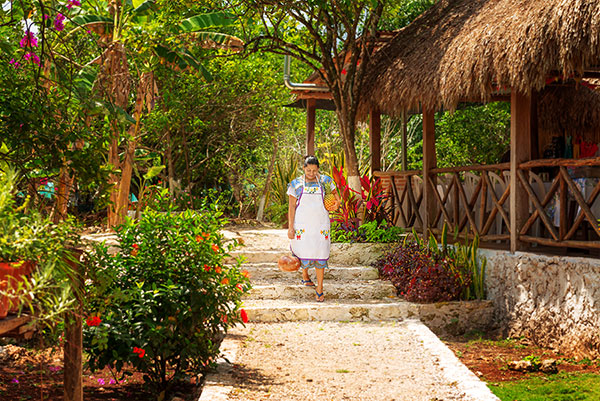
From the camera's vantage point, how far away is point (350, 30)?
1113 centimetres

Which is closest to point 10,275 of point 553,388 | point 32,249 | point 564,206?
point 32,249

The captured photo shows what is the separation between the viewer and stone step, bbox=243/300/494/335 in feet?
24.8

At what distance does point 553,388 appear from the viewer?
5.48 meters

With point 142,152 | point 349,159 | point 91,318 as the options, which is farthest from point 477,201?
point 142,152

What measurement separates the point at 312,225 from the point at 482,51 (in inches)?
107

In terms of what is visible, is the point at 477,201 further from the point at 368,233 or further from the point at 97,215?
the point at 97,215

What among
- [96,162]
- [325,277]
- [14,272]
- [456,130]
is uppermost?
[456,130]

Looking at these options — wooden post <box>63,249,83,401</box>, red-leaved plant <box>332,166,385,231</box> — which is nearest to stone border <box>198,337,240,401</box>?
wooden post <box>63,249,83,401</box>

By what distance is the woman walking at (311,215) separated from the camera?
25.9 ft

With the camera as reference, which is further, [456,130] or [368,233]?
[456,130]

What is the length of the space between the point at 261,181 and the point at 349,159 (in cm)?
603

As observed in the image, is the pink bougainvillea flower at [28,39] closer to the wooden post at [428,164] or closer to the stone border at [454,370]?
the stone border at [454,370]

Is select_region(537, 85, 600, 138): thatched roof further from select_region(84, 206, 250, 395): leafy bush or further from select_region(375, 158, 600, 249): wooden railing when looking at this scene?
select_region(84, 206, 250, 395): leafy bush

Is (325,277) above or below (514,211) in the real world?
below
